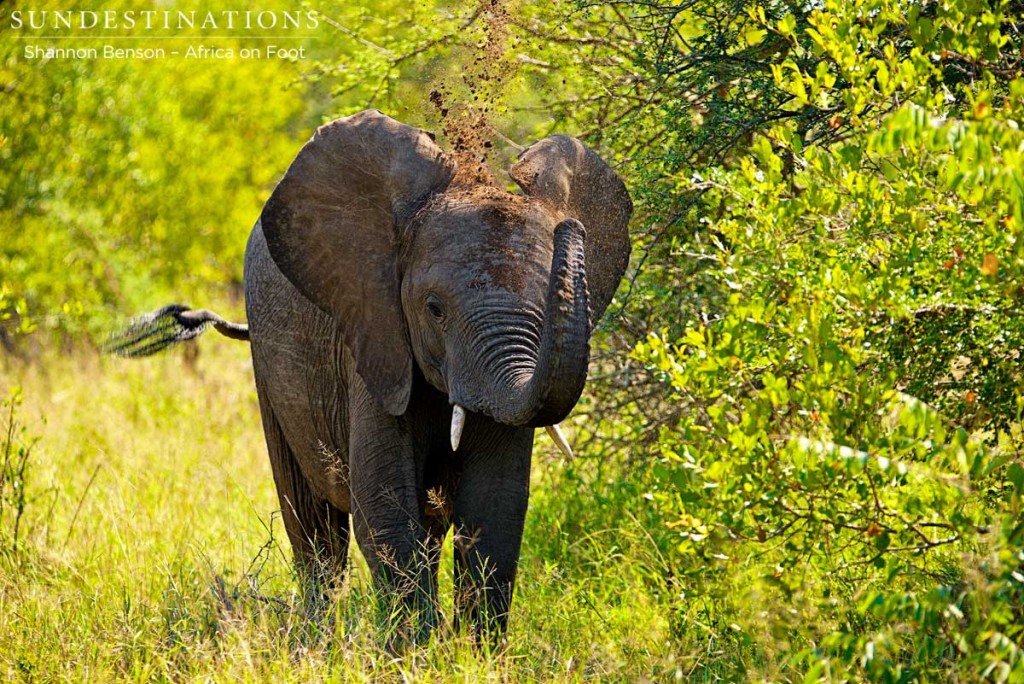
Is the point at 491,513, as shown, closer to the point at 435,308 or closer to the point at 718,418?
the point at 435,308

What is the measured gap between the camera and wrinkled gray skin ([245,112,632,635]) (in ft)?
15.7

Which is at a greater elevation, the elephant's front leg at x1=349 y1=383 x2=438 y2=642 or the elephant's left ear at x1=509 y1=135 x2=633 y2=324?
the elephant's left ear at x1=509 y1=135 x2=633 y2=324

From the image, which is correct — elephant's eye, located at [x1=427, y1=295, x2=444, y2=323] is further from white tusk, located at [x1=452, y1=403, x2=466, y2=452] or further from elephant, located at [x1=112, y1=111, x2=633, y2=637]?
white tusk, located at [x1=452, y1=403, x2=466, y2=452]

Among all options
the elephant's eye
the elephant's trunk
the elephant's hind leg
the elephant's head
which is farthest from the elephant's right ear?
the elephant's hind leg

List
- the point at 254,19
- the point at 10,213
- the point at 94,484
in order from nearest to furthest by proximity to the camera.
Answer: the point at 94,484 < the point at 10,213 < the point at 254,19

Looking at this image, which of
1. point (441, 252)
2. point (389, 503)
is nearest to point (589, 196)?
point (441, 252)

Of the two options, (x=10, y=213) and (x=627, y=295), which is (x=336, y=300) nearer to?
(x=627, y=295)

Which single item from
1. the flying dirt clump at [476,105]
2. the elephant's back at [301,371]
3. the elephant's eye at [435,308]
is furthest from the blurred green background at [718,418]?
the elephant's eye at [435,308]

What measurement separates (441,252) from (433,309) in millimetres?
195

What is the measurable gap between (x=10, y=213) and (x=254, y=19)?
8.15m

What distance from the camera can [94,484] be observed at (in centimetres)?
848

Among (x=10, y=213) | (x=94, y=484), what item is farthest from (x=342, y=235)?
(x=10, y=213)

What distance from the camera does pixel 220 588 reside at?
5422mm

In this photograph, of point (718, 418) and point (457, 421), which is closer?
point (718, 418)
